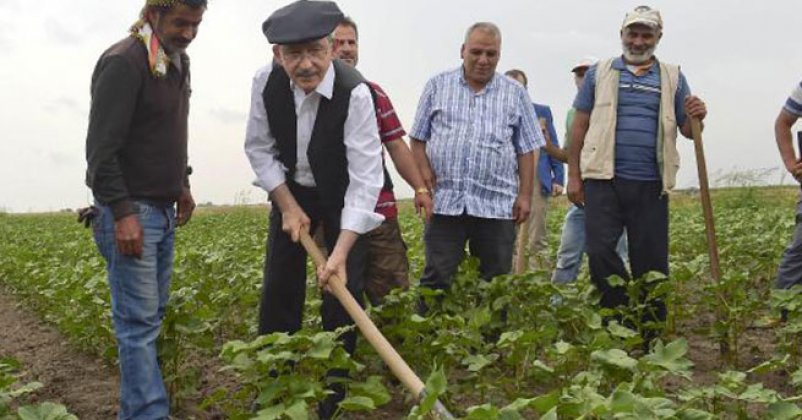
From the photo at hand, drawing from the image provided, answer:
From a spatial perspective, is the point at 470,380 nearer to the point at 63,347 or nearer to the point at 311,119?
the point at 311,119

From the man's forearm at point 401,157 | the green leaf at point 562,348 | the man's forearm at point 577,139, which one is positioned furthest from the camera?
the man's forearm at point 577,139

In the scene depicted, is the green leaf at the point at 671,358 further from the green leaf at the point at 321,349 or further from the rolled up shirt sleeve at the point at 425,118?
the rolled up shirt sleeve at the point at 425,118

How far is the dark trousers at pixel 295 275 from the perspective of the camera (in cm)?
360

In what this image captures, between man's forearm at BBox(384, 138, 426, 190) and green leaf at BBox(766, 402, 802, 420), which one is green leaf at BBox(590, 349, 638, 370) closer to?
green leaf at BBox(766, 402, 802, 420)

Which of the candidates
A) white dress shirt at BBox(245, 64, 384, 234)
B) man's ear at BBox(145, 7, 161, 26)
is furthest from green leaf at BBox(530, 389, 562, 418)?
man's ear at BBox(145, 7, 161, 26)

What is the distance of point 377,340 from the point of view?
2990mm

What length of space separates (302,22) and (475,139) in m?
1.70

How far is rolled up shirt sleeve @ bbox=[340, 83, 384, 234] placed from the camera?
338 centimetres

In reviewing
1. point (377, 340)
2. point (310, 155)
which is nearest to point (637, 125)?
point (310, 155)

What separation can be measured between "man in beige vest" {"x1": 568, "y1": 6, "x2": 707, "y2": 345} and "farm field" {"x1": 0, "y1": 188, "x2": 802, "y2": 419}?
225 mm

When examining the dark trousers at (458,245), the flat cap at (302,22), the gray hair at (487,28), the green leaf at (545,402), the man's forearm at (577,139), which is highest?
the gray hair at (487,28)

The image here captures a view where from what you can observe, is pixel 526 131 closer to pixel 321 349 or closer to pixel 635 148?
pixel 635 148

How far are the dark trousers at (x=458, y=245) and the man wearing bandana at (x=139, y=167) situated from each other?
5.06ft

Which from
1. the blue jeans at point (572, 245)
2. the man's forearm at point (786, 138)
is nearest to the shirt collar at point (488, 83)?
the blue jeans at point (572, 245)
